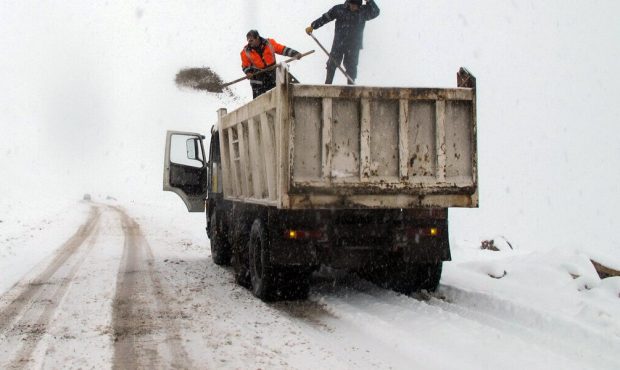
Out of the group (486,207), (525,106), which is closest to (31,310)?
(486,207)

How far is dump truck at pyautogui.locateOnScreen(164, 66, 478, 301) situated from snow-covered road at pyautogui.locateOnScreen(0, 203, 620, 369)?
1.80ft

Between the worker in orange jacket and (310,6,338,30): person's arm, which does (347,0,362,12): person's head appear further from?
the worker in orange jacket

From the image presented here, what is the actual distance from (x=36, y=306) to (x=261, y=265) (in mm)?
2403

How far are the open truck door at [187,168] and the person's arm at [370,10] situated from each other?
3.55 m

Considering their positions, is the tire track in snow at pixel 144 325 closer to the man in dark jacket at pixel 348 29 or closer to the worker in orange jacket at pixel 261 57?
the worker in orange jacket at pixel 261 57

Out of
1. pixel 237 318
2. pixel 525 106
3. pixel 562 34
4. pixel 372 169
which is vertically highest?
pixel 562 34

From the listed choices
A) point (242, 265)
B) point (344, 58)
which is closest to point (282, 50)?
point (344, 58)

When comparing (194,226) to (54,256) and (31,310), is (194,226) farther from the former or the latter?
(31,310)

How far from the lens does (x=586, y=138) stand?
92.9ft

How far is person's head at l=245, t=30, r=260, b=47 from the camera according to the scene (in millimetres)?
7823

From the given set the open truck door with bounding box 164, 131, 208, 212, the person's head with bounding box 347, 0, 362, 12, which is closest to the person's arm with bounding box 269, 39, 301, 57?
the person's head with bounding box 347, 0, 362, 12

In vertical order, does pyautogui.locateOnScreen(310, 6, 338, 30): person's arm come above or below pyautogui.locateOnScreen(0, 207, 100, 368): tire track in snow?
above

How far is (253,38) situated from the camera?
25.8 feet

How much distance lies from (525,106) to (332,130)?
2899 cm
